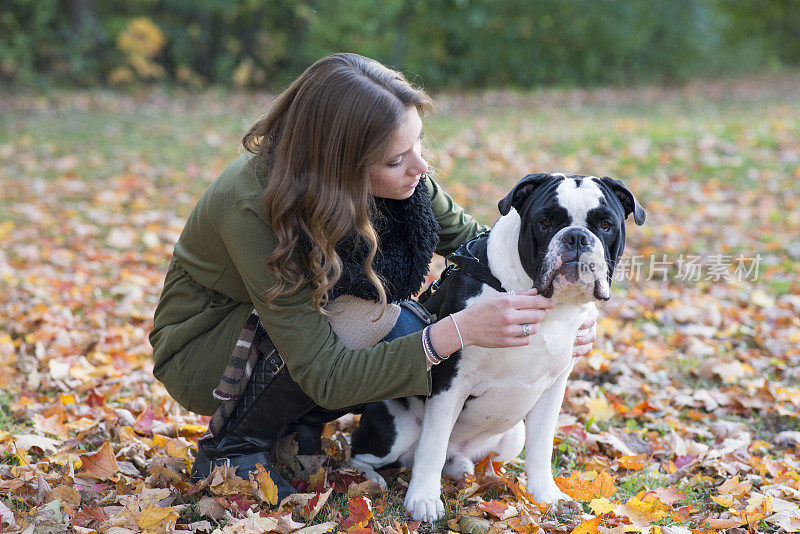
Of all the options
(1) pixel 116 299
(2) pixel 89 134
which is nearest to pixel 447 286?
(1) pixel 116 299

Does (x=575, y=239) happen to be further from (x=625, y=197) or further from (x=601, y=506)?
(x=601, y=506)

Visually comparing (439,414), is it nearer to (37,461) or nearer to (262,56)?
(37,461)

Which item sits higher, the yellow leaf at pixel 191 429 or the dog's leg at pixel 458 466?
the dog's leg at pixel 458 466

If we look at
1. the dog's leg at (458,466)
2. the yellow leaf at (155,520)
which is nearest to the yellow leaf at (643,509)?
the dog's leg at (458,466)

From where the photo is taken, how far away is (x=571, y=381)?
393 cm

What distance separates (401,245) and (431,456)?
2.40ft

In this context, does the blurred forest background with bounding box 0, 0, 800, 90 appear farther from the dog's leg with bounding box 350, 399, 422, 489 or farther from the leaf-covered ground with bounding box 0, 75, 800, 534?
the dog's leg with bounding box 350, 399, 422, 489

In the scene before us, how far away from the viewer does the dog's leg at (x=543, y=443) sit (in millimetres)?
2779

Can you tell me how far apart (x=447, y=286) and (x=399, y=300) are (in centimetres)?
18

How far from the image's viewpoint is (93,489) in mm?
2707

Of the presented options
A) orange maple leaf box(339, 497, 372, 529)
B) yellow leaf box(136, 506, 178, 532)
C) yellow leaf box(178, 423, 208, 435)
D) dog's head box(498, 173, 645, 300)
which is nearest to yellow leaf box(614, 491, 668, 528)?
dog's head box(498, 173, 645, 300)

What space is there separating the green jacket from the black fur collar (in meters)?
0.22

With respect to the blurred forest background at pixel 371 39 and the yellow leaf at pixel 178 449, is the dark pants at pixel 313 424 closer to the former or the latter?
the yellow leaf at pixel 178 449

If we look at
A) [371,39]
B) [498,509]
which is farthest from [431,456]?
[371,39]
